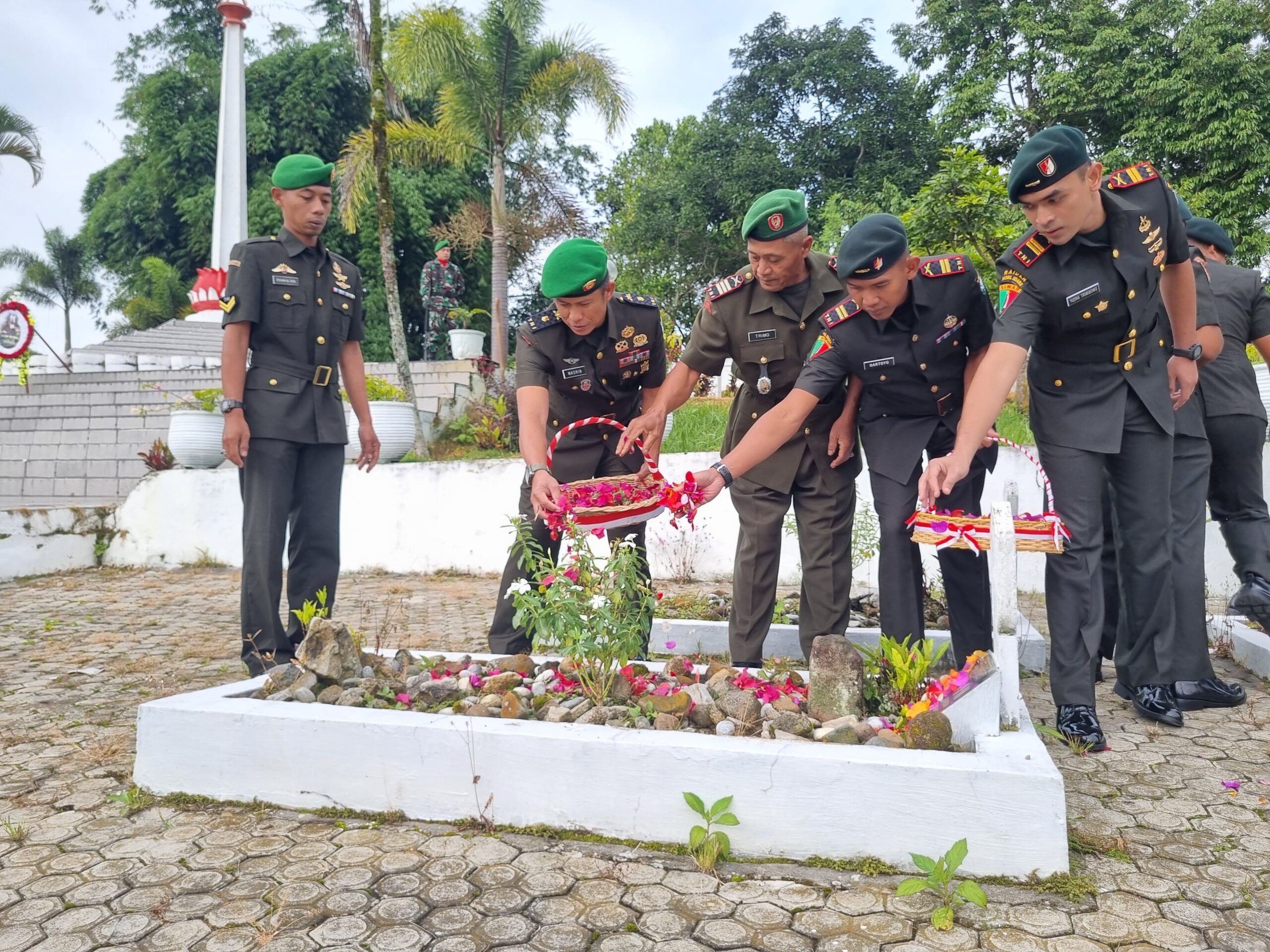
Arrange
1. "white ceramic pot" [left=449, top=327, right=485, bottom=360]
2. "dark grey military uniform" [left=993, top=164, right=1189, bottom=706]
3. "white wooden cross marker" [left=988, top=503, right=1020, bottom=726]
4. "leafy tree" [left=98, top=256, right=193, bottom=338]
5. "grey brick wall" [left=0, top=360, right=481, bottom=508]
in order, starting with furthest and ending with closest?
1. "leafy tree" [left=98, top=256, right=193, bottom=338]
2. "white ceramic pot" [left=449, top=327, right=485, bottom=360]
3. "grey brick wall" [left=0, top=360, right=481, bottom=508]
4. "dark grey military uniform" [left=993, top=164, right=1189, bottom=706]
5. "white wooden cross marker" [left=988, top=503, right=1020, bottom=726]

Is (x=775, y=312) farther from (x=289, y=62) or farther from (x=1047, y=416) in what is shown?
(x=289, y=62)

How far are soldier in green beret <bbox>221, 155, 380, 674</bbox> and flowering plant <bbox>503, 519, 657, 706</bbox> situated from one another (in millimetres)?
1375

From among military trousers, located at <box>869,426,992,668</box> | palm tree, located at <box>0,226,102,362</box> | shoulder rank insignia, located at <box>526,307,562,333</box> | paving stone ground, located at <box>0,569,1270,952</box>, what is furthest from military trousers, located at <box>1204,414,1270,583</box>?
palm tree, located at <box>0,226,102,362</box>

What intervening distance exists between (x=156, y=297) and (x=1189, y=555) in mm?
27208

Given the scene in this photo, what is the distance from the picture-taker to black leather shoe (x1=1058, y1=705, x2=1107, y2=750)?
309 cm

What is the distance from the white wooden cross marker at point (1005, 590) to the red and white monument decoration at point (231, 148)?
20.7m

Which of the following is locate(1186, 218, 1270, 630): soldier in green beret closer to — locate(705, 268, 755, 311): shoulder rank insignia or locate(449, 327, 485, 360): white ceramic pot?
locate(705, 268, 755, 311): shoulder rank insignia

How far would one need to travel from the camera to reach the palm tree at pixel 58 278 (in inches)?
1323

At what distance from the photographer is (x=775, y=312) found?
12.1ft

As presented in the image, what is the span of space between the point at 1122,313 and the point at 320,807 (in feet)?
9.37

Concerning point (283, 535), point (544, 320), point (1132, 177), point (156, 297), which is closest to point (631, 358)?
point (544, 320)

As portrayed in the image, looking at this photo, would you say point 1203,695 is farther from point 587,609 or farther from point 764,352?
point 587,609

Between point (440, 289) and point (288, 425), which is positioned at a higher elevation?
point (440, 289)

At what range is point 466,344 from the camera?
13766mm
